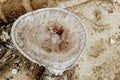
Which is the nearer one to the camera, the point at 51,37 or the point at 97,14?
the point at 51,37

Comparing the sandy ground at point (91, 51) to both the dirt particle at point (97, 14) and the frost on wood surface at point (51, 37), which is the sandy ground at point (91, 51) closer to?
the dirt particle at point (97, 14)

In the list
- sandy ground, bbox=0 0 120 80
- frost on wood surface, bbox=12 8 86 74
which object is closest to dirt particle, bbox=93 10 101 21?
sandy ground, bbox=0 0 120 80

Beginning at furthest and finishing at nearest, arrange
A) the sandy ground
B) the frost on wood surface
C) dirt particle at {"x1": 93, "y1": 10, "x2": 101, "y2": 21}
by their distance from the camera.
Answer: dirt particle at {"x1": 93, "y1": 10, "x2": 101, "y2": 21}
the sandy ground
the frost on wood surface

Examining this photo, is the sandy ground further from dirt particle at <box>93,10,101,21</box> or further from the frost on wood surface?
the frost on wood surface

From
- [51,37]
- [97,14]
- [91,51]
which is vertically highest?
[51,37]

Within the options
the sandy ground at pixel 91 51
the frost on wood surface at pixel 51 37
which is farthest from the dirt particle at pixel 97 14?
the frost on wood surface at pixel 51 37

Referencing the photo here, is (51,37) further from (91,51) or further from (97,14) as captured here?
(97,14)

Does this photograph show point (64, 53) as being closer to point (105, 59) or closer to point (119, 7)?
point (105, 59)

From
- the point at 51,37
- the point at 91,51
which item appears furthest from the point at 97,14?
the point at 51,37

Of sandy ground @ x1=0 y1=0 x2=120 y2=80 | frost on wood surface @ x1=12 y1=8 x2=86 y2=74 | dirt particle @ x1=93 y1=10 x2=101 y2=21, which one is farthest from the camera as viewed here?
dirt particle @ x1=93 y1=10 x2=101 y2=21
